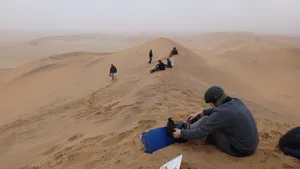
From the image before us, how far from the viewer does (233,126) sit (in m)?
3.65

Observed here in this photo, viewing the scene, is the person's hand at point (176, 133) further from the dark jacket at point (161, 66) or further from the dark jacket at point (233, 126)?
the dark jacket at point (161, 66)

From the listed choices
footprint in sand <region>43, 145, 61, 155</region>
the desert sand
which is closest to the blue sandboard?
the desert sand

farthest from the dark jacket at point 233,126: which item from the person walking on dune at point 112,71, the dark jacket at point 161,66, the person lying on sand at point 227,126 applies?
the person walking on dune at point 112,71

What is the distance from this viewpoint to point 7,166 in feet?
18.6

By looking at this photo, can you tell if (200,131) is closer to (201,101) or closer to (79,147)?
(79,147)

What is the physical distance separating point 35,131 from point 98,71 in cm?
1018

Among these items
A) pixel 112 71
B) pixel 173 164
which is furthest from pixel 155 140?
pixel 112 71

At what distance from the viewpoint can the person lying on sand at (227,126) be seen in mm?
3614

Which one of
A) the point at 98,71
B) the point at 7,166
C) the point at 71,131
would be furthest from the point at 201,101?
the point at 98,71

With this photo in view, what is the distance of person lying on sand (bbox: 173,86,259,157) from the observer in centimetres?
361

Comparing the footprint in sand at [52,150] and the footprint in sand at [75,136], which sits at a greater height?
the footprint in sand at [75,136]

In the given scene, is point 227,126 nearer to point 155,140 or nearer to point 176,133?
point 176,133

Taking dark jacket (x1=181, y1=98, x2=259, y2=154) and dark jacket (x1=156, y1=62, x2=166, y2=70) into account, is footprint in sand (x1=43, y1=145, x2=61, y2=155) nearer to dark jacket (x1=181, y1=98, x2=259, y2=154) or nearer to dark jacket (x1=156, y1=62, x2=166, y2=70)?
dark jacket (x1=181, y1=98, x2=259, y2=154)

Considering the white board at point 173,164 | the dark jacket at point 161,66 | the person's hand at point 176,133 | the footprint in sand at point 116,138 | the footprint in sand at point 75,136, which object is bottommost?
the footprint in sand at point 75,136
